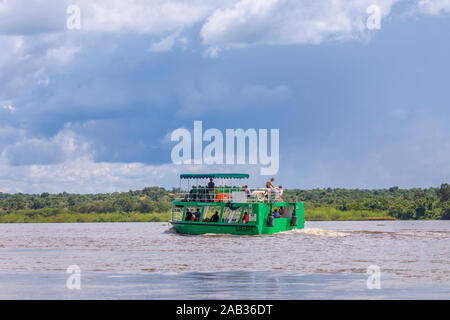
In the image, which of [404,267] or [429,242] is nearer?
[404,267]

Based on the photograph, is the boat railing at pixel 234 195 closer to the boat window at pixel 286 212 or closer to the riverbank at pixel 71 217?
the boat window at pixel 286 212

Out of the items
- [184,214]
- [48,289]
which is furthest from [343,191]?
[48,289]

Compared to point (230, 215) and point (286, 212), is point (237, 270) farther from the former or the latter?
point (286, 212)

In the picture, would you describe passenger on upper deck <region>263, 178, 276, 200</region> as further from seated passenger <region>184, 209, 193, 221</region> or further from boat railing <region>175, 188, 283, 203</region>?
seated passenger <region>184, 209, 193, 221</region>

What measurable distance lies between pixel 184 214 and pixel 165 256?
1920 centimetres

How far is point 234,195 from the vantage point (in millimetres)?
52094

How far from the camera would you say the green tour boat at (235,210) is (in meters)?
50.9

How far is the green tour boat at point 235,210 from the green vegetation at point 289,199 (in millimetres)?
35195

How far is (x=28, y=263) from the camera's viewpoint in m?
34.7

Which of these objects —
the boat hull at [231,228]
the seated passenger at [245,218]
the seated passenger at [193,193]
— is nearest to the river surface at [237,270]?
the boat hull at [231,228]

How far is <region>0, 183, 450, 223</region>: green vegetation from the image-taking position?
10712cm

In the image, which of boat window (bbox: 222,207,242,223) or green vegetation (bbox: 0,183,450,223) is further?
green vegetation (bbox: 0,183,450,223)

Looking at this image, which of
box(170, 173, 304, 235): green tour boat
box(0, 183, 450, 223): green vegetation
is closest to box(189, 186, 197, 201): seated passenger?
box(170, 173, 304, 235): green tour boat
